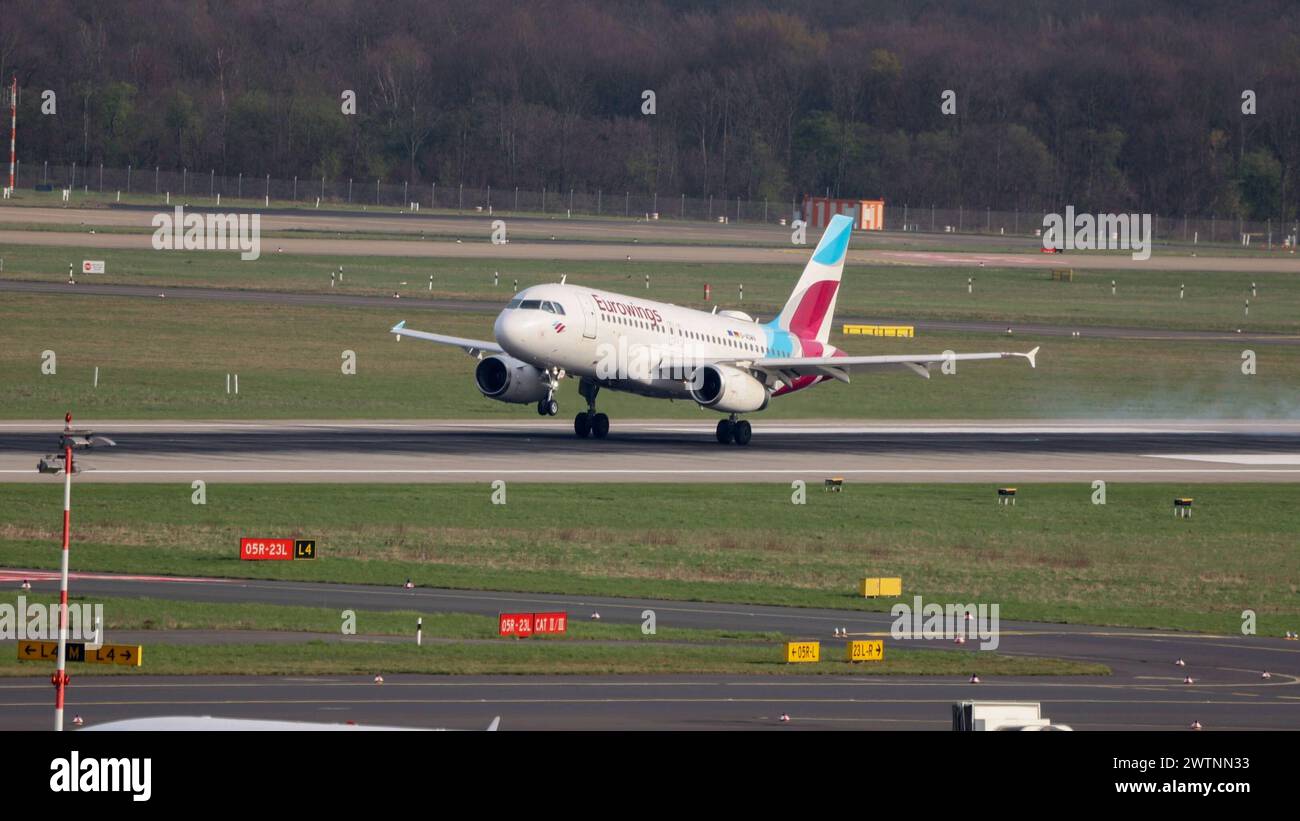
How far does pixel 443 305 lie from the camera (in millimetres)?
114438

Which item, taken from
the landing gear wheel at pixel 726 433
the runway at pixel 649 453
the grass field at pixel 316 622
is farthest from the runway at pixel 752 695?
the landing gear wheel at pixel 726 433

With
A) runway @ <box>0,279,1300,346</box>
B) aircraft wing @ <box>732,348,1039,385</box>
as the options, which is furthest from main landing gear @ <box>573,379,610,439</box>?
runway @ <box>0,279,1300,346</box>

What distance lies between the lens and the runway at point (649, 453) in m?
60.2

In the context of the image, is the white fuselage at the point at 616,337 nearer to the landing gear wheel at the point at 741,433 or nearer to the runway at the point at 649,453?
the landing gear wheel at the point at 741,433

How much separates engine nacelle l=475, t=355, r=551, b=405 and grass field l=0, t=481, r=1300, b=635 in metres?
7.70

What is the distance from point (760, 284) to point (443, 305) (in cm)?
3017

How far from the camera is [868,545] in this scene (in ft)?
171

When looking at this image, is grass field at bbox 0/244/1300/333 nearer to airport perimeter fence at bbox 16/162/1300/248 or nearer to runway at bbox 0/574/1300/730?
airport perimeter fence at bbox 16/162/1300/248

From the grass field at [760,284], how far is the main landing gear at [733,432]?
4540cm

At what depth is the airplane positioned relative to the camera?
6319 centimetres

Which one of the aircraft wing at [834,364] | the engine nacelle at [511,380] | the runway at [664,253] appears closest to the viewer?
the engine nacelle at [511,380]

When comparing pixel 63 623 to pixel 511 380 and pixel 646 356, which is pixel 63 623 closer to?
pixel 511 380
